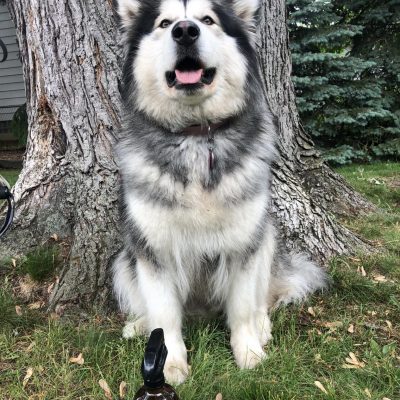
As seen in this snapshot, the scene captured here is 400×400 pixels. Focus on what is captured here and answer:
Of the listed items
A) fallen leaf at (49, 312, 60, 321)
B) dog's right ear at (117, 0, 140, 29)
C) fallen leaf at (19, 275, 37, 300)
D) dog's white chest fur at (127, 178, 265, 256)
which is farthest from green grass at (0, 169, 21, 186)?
dog's white chest fur at (127, 178, 265, 256)

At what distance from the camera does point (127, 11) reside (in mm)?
2537

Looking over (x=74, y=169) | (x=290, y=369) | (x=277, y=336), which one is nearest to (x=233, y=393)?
(x=290, y=369)

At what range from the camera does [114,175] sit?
10.5ft

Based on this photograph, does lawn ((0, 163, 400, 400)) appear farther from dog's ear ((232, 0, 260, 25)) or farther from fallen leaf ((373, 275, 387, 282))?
dog's ear ((232, 0, 260, 25))

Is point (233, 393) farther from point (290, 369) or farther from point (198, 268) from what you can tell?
point (198, 268)

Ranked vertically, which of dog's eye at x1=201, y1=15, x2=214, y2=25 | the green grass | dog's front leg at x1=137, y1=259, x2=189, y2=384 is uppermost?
dog's eye at x1=201, y1=15, x2=214, y2=25

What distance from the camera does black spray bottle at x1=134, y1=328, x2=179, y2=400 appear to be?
57.4 inches

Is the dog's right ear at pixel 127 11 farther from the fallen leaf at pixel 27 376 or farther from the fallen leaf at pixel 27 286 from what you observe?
the fallen leaf at pixel 27 376

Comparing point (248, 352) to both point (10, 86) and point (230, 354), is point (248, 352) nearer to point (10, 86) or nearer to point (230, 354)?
point (230, 354)

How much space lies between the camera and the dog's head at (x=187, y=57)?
7.43 ft

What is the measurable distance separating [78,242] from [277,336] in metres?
1.45

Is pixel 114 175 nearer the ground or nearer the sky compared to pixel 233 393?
nearer the sky

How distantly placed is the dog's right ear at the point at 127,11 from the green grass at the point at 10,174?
5757 millimetres

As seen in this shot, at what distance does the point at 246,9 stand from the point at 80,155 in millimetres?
1493
